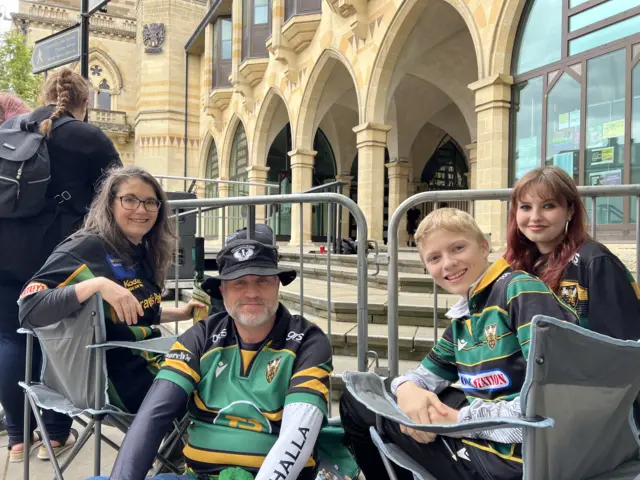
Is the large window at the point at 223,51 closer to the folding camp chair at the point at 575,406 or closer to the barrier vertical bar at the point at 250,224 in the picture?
the barrier vertical bar at the point at 250,224

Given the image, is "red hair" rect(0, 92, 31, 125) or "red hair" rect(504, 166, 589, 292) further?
"red hair" rect(0, 92, 31, 125)

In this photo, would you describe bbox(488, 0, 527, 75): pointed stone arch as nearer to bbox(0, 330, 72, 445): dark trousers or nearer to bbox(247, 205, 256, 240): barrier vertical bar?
bbox(247, 205, 256, 240): barrier vertical bar

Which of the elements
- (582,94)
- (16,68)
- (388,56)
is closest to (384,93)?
(388,56)

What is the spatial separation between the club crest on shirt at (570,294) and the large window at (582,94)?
5.24m

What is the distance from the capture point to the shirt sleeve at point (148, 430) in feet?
5.75

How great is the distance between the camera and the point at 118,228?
7.89 feet

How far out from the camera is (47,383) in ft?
7.98

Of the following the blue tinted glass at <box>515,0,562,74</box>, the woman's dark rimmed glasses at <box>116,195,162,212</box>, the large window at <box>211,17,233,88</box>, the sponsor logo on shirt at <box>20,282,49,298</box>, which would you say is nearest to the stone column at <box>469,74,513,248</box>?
the blue tinted glass at <box>515,0,562,74</box>

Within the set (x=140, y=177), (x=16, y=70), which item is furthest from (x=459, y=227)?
(x=16, y=70)

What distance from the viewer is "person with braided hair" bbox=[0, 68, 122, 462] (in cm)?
278

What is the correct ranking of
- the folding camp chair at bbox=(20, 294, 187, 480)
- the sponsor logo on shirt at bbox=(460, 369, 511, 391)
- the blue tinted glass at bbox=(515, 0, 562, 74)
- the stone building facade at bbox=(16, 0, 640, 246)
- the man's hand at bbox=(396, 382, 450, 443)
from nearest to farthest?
the sponsor logo on shirt at bbox=(460, 369, 511, 391) → the man's hand at bbox=(396, 382, 450, 443) → the folding camp chair at bbox=(20, 294, 187, 480) → the stone building facade at bbox=(16, 0, 640, 246) → the blue tinted glass at bbox=(515, 0, 562, 74)

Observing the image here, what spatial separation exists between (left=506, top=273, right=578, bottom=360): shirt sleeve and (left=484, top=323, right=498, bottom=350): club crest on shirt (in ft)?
0.24

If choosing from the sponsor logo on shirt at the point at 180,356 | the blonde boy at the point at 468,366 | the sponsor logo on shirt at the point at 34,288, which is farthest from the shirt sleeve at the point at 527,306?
the sponsor logo on shirt at the point at 34,288

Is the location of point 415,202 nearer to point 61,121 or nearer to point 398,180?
point 61,121
